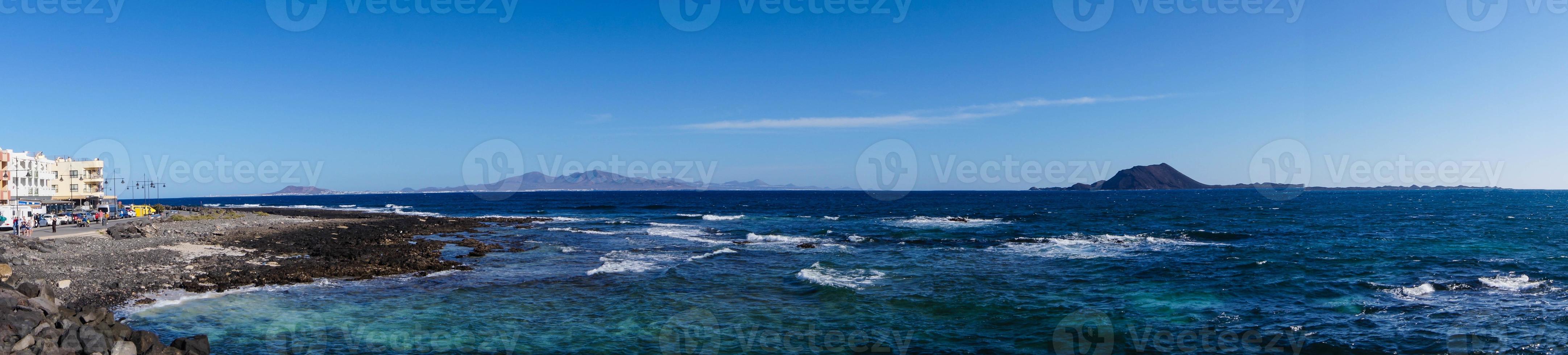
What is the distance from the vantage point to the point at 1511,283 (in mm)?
21656

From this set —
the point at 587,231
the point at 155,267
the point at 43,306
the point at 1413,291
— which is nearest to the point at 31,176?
the point at 587,231

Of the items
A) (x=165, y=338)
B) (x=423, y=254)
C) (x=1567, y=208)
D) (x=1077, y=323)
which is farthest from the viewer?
(x=1567, y=208)

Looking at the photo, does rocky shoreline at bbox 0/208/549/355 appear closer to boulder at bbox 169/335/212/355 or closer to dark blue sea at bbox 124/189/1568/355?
boulder at bbox 169/335/212/355

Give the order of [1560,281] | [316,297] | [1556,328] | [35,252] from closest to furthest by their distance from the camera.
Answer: [1556,328] → [316,297] → [1560,281] → [35,252]

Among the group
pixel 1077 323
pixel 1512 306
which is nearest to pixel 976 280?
pixel 1077 323

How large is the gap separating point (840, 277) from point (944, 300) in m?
5.46

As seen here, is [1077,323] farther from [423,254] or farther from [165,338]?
[423,254]

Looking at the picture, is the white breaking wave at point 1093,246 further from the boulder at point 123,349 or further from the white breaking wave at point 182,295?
the boulder at point 123,349

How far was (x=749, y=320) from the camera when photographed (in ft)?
57.6

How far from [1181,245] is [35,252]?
4702cm

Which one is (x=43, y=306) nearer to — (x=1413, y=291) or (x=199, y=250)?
(x=199, y=250)

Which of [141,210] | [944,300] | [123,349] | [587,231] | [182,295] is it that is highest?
[141,210]

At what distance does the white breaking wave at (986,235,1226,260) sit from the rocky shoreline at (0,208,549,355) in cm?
2517

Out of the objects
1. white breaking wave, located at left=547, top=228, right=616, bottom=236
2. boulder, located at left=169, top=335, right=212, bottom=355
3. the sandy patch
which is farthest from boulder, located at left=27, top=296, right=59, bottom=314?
white breaking wave, located at left=547, top=228, right=616, bottom=236
